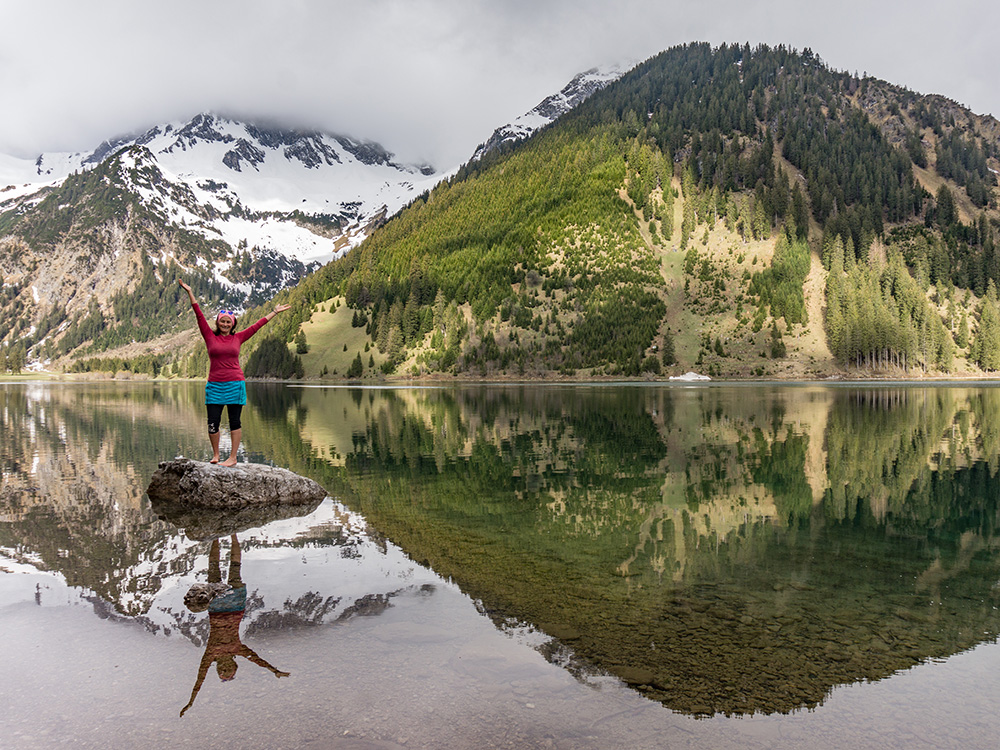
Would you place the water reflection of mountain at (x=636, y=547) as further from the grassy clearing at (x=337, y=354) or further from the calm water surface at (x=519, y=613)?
the grassy clearing at (x=337, y=354)

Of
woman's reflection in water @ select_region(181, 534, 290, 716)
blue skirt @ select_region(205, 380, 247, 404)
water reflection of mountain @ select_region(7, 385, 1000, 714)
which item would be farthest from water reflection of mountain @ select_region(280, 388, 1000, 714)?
blue skirt @ select_region(205, 380, 247, 404)

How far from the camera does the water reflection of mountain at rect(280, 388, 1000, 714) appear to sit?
26.7ft

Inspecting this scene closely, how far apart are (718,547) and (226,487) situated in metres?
12.5

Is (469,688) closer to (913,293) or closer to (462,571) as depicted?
(462,571)

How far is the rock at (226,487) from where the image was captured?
1711cm

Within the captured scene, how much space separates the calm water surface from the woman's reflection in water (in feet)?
0.18

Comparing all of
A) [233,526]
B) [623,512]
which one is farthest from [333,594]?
[623,512]

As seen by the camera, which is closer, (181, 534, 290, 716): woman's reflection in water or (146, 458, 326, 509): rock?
(181, 534, 290, 716): woman's reflection in water

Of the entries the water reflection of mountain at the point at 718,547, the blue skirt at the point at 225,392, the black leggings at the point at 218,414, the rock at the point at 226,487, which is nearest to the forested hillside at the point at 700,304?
the water reflection of mountain at the point at 718,547

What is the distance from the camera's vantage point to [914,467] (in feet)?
75.3

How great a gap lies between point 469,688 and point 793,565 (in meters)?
7.36

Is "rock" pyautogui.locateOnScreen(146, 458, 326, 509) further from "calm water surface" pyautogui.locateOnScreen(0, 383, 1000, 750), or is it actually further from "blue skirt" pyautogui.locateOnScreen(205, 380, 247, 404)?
"blue skirt" pyautogui.locateOnScreen(205, 380, 247, 404)

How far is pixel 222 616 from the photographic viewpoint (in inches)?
365

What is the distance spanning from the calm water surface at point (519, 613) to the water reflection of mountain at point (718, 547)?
7 cm
